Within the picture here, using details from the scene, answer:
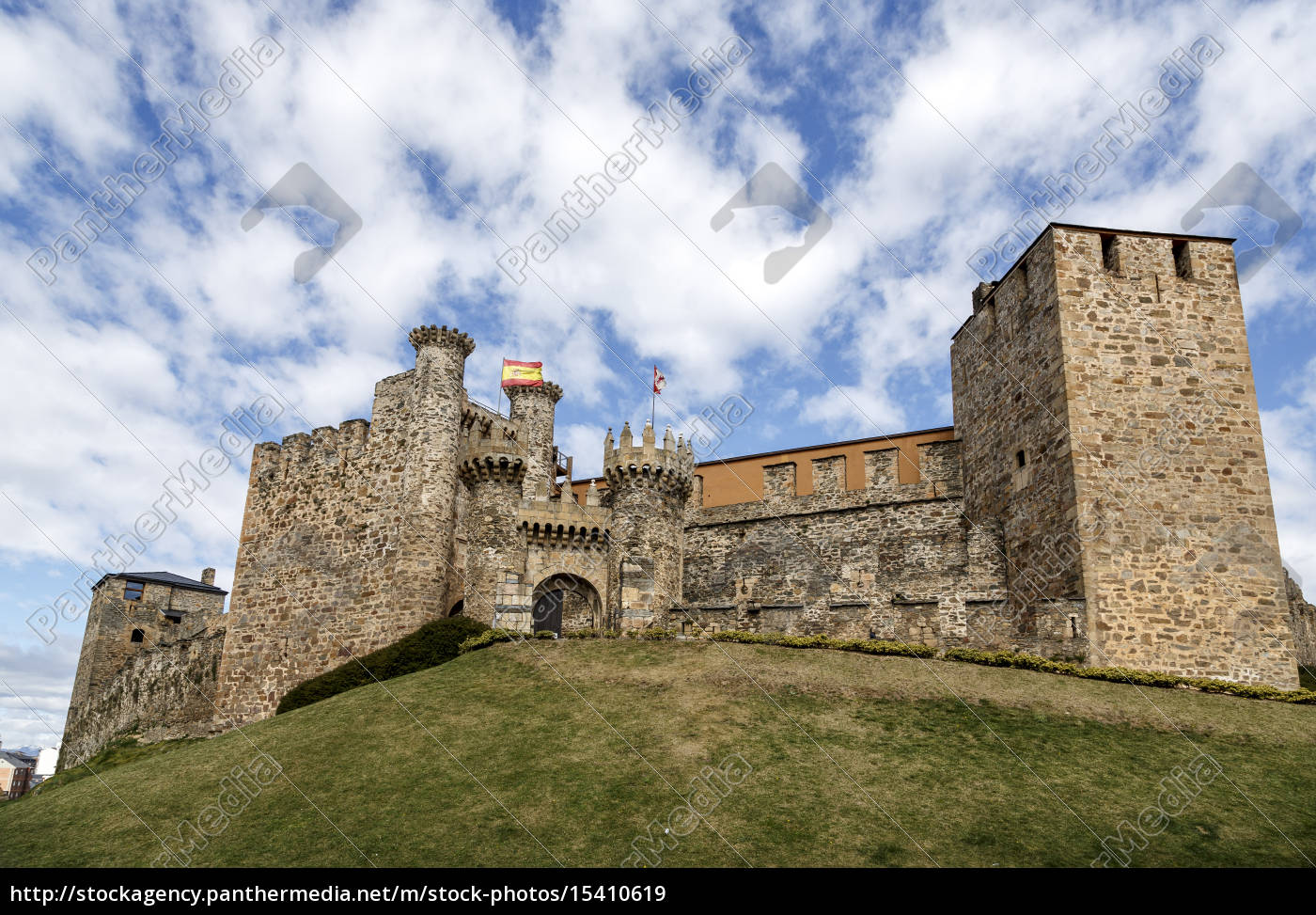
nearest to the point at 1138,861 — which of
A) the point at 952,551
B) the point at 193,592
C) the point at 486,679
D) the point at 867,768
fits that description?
the point at 867,768

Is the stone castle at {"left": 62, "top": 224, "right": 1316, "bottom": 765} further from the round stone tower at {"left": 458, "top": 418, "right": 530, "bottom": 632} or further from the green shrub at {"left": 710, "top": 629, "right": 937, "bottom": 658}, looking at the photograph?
the green shrub at {"left": 710, "top": 629, "right": 937, "bottom": 658}

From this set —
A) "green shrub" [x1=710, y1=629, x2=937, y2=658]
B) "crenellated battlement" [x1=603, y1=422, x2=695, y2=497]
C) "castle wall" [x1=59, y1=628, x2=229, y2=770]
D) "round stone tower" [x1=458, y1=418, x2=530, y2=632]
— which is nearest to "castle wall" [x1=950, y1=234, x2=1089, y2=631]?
"green shrub" [x1=710, y1=629, x2=937, y2=658]

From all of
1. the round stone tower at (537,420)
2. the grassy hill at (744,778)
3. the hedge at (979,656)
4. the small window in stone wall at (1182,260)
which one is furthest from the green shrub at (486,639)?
the small window in stone wall at (1182,260)

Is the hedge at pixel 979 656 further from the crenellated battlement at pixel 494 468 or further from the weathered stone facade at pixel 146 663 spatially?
the weathered stone facade at pixel 146 663

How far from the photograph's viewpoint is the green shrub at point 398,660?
83.0ft

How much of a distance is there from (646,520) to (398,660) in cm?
912

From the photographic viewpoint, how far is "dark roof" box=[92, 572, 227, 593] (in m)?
48.1

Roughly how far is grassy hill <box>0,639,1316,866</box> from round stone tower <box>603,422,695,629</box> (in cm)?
631

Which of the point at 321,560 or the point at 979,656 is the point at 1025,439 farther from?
the point at 321,560

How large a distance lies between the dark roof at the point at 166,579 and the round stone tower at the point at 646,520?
3394 cm

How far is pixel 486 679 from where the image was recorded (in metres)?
21.6

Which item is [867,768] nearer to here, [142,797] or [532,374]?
[142,797]

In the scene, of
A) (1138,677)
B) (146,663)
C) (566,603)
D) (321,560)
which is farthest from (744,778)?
(146,663)

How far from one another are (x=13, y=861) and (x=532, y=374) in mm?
23282
